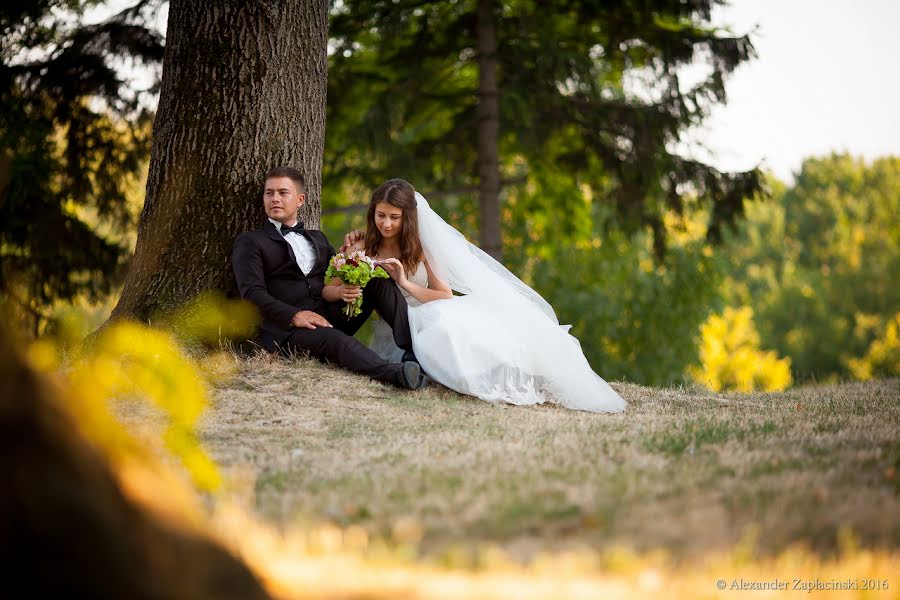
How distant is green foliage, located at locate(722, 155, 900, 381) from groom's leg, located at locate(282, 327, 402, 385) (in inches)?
1236

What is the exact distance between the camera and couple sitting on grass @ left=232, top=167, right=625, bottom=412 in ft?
20.0

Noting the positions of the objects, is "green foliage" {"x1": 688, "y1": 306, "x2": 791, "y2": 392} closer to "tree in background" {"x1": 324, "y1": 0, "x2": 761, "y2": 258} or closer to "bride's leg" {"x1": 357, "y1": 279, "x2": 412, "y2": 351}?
"tree in background" {"x1": 324, "y1": 0, "x2": 761, "y2": 258}

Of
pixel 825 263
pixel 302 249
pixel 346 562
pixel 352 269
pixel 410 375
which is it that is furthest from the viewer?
pixel 825 263

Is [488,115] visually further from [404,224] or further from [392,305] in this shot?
[392,305]

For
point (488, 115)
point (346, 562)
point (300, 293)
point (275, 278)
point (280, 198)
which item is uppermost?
point (488, 115)

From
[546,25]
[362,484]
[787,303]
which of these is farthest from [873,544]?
[787,303]

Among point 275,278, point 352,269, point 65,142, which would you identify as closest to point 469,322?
point 352,269

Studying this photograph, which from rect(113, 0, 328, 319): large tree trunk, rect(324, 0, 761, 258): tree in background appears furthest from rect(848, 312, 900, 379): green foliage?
rect(113, 0, 328, 319): large tree trunk

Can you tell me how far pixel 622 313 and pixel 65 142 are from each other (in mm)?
15434

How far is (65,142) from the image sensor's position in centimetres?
1068

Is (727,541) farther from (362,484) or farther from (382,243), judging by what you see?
(382,243)

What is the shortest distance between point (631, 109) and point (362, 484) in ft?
33.6

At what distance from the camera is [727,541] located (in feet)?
8.40

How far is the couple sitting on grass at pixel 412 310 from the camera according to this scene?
20.0 ft
